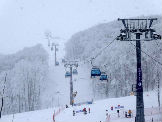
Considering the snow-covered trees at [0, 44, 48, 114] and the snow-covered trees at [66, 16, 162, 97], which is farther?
the snow-covered trees at [0, 44, 48, 114]

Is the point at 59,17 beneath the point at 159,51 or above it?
above

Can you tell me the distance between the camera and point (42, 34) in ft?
461

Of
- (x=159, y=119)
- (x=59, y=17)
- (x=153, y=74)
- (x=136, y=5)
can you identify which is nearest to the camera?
(x=159, y=119)

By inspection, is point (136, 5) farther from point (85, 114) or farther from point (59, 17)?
point (85, 114)

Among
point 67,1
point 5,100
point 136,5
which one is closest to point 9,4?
point 67,1

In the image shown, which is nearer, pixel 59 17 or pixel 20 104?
pixel 20 104

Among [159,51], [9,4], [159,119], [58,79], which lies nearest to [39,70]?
[58,79]

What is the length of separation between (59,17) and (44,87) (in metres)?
A: 99.7

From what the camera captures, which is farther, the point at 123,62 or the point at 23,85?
the point at 23,85

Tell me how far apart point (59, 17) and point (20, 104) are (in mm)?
107372

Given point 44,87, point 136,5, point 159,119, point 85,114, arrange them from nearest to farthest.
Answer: point 159,119
point 85,114
point 44,87
point 136,5

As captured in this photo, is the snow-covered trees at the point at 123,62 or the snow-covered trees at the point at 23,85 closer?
the snow-covered trees at the point at 123,62

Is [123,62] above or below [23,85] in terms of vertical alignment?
above


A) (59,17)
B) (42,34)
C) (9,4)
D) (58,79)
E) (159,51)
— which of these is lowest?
(58,79)
